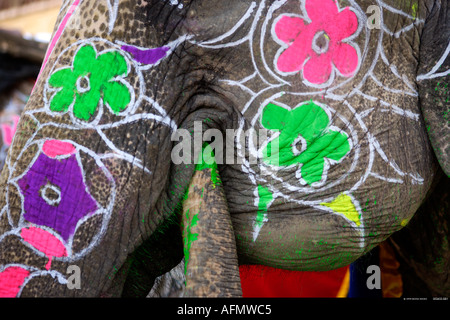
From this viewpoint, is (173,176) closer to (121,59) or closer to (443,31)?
(121,59)

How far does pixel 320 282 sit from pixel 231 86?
1379 millimetres

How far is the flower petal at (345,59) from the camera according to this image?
121cm

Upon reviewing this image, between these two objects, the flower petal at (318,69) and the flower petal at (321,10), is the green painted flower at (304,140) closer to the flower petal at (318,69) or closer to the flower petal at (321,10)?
the flower petal at (318,69)

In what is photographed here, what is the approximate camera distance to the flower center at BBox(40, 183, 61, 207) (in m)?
1.06

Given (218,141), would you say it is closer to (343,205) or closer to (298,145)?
(298,145)

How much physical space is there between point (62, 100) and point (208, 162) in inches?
11.0

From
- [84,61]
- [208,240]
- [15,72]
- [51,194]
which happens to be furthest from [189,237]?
[15,72]

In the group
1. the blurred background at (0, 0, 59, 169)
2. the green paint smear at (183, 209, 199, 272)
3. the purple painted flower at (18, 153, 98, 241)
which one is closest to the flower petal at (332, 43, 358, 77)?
the green paint smear at (183, 209, 199, 272)

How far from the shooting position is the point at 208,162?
1165mm

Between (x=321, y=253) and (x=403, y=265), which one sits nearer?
(x=321, y=253)

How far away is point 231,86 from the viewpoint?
1.19 meters

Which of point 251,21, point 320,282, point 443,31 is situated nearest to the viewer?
point 251,21
